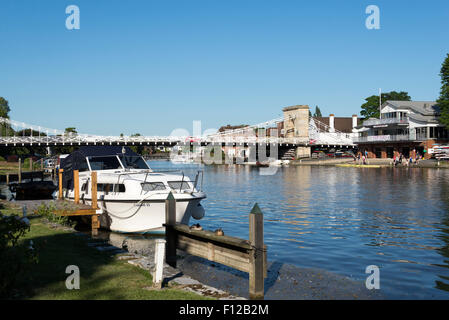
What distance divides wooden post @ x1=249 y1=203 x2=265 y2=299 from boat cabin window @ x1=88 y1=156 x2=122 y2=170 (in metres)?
15.0

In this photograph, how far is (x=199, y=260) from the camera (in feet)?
50.1

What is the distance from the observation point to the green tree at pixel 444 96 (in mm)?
74062

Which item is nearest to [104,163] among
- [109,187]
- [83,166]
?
[83,166]

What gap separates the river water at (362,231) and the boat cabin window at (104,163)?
19.7 ft

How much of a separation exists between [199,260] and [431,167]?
6138 centimetres

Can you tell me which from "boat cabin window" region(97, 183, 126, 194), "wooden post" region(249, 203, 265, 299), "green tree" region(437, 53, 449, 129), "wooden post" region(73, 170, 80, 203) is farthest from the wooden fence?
"green tree" region(437, 53, 449, 129)

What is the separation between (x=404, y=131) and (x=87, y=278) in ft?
285

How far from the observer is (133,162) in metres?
24.1

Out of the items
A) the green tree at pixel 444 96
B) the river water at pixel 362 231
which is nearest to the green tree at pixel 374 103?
the green tree at pixel 444 96

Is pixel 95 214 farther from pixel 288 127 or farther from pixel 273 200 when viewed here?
pixel 288 127

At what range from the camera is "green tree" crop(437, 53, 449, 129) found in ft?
243

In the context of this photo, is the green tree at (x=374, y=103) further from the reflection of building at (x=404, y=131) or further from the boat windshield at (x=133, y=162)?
the boat windshield at (x=133, y=162)

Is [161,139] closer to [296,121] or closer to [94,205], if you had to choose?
[296,121]
